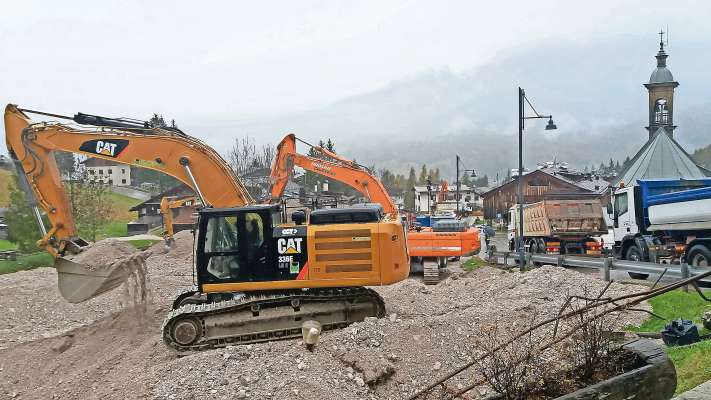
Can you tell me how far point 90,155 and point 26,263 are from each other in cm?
2064

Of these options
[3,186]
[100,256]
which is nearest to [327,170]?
[100,256]

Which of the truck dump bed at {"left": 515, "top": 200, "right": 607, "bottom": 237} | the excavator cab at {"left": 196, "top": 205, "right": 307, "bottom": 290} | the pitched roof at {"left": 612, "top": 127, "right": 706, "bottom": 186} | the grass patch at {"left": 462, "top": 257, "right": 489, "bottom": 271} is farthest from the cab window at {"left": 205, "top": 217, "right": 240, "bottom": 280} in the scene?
the pitched roof at {"left": 612, "top": 127, "right": 706, "bottom": 186}

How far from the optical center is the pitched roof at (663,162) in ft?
175

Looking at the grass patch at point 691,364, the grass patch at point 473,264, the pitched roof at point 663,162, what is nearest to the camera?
the grass patch at point 691,364

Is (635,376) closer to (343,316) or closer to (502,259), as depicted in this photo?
(343,316)

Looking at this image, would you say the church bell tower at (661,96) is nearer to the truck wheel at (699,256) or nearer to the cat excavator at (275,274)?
the truck wheel at (699,256)

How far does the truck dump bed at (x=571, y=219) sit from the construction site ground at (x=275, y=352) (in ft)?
25.3

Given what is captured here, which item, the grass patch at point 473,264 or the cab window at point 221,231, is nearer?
the cab window at point 221,231

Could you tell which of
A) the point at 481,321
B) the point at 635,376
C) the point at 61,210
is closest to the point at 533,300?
the point at 481,321

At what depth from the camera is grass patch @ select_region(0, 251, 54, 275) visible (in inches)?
1115

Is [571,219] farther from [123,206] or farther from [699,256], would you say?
[123,206]

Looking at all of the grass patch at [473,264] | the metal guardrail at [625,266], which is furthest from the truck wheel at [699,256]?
the grass patch at [473,264]

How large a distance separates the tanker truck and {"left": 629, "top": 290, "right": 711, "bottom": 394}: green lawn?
4747mm

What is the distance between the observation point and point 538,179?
2699 inches
